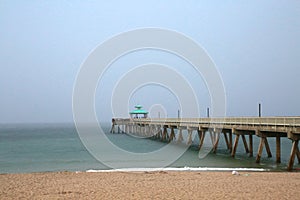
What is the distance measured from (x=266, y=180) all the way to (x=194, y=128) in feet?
73.1

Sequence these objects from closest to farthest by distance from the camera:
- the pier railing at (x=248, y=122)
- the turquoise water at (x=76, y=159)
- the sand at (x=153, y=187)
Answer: the sand at (x=153, y=187)
the pier railing at (x=248, y=122)
the turquoise water at (x=76, y=159)

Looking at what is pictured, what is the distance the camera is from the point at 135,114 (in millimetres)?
72062

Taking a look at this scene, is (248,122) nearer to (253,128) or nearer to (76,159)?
(253,128)

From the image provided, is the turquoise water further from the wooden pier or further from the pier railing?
the pier railing

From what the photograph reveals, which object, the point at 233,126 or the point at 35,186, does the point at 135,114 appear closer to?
the point at 233,126

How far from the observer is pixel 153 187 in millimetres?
12586

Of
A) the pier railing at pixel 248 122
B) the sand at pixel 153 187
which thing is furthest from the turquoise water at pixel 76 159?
the sand at pixel 153 187

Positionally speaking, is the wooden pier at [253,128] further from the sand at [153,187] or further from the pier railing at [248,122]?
the sand at [153,187]

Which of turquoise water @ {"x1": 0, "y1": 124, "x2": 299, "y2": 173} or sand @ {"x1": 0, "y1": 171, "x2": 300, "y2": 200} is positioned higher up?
sand @ {"x1": 0, "y1": 171, "x2": 300, "y2": 200}

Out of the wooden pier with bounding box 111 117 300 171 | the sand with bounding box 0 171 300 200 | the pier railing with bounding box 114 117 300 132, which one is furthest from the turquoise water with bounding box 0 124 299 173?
the sand with bounding box 0 171 300 200

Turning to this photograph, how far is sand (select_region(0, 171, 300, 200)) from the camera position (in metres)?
11.0

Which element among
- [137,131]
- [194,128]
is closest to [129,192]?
[194,128]

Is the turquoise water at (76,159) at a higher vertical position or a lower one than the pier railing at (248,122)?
lower

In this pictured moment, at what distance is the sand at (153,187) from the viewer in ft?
36.2
